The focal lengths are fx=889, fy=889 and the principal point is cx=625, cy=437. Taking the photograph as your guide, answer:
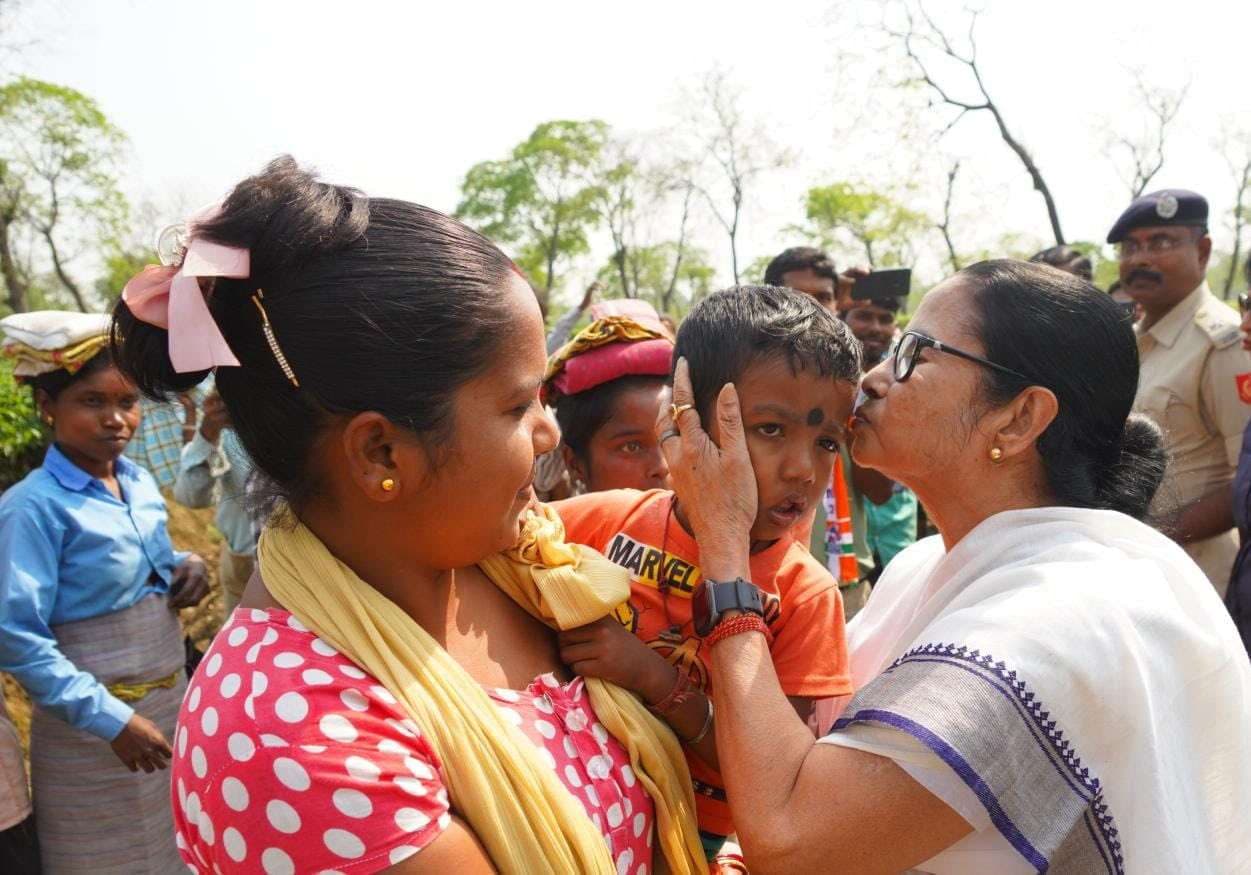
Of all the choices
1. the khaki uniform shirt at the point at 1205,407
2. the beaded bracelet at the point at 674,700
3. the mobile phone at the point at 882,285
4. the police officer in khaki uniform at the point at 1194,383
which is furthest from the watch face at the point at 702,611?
the mobile phone at the point at 882,285

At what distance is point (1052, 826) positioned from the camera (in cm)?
150

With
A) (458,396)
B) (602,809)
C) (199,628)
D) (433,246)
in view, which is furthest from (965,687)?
(199,628)

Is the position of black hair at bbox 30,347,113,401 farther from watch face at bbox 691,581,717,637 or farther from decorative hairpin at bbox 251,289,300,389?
watch face at bbox 691,581,717,637

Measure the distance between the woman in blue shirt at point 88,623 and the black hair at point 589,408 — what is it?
5.87ft

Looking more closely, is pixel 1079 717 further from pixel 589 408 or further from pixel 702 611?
pixel 589 408

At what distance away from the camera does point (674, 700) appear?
1637 millimetres

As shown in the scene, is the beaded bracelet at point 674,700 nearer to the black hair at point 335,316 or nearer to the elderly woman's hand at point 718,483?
the elderly woman's hand at point 718,483

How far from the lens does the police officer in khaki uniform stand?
4.30m

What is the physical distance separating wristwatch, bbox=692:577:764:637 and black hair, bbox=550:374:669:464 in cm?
112

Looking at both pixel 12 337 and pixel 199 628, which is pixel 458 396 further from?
pixel 199 628

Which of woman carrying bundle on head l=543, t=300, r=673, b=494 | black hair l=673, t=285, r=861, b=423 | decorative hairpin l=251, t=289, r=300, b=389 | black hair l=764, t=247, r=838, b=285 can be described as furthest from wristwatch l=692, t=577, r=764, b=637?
black hair l=764, t=247, r=838, b=285

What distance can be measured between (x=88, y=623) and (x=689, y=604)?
98.9 inches

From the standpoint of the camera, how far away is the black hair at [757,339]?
1.92 m

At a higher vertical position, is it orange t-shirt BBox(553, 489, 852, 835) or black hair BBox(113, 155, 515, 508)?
black hair BBox(113, 155, 515, 508)
